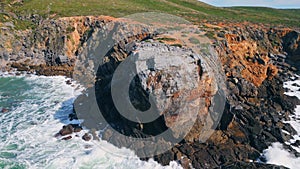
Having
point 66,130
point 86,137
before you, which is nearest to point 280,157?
point 86,137

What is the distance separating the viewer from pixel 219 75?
36.5 metres

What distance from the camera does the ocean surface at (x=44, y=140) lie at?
28547 millimetres

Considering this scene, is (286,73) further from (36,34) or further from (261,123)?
(36,34)

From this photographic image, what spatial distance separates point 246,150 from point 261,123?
6639mm

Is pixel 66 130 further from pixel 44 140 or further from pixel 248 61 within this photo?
pixel 248 61

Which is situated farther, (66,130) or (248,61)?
(248,61)

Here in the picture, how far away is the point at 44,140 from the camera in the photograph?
32.5 meters

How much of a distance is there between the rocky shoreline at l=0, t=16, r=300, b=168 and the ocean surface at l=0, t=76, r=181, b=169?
173cm

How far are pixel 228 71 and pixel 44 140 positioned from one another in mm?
25991

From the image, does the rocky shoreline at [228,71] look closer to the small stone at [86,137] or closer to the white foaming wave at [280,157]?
the small stone at [86,137]

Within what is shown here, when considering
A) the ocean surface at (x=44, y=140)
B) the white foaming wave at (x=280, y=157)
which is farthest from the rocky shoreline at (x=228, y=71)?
the ocean surface at (x=44, y=140)

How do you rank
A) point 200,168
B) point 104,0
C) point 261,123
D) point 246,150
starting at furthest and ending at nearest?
point 104,0 < point 261,123 < point 246,150 < point 200,168

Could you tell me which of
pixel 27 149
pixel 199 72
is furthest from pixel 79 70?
pixel 199 72

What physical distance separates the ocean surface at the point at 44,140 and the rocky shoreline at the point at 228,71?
173cm
